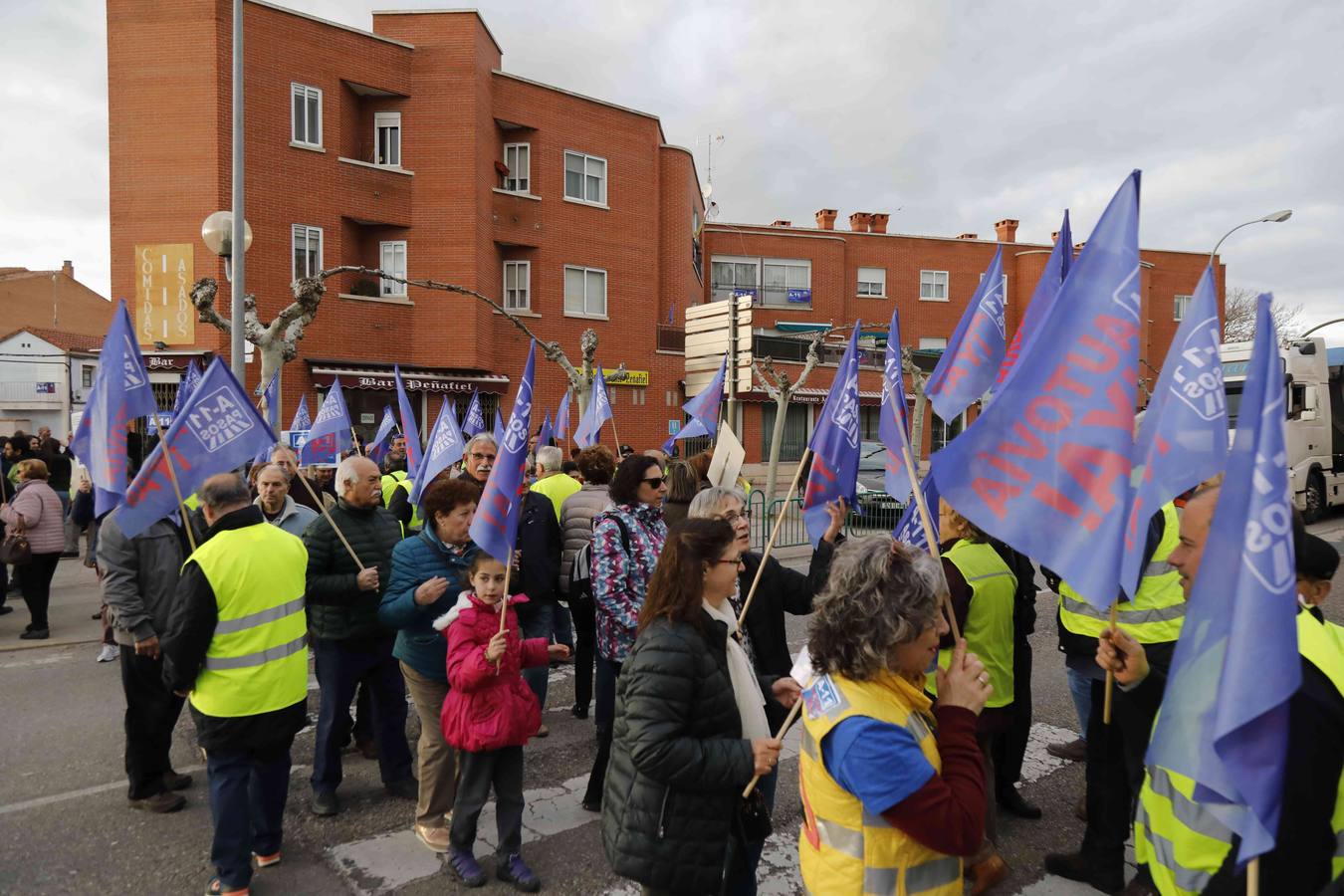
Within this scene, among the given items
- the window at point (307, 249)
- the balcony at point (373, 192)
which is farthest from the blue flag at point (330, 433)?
the balcony at point (373, 192)

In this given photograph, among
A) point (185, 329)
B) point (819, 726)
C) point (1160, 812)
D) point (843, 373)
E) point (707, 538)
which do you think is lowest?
point (1160, 812)

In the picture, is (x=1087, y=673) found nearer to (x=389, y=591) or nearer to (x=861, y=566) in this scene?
(x=861, y=566)

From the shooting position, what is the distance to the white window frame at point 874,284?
37875mm

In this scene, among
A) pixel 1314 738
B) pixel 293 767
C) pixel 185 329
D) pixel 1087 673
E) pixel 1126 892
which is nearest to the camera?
pixel 1314 738

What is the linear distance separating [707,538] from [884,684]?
848 mm

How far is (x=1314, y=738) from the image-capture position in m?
1.77

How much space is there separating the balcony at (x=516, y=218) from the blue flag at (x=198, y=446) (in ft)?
64.9

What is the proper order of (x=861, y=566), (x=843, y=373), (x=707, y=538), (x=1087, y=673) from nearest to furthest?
(x=861, y=566) < (x=707, y=538) < (x=1087, y=673) < (x=843, y=373)

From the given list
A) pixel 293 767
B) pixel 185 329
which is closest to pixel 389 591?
pixel 293 767

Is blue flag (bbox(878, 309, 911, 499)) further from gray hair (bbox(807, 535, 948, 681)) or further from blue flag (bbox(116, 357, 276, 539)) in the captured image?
blue flag (bbox(116, 357, 276, 539))

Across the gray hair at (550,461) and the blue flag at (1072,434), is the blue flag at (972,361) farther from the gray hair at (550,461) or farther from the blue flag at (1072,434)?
the gray hair at (550,461)

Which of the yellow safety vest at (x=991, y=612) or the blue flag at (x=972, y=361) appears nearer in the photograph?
the yellow safety vest at (x=991, y=612)

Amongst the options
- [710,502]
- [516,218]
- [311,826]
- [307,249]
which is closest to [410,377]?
[307,249]

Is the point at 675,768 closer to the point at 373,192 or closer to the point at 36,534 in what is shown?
the point at 36,534
